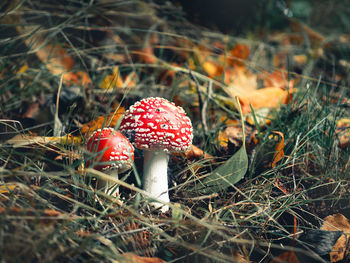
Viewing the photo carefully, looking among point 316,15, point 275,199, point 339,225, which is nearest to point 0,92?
point 275,199

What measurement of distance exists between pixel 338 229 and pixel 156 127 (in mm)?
1047

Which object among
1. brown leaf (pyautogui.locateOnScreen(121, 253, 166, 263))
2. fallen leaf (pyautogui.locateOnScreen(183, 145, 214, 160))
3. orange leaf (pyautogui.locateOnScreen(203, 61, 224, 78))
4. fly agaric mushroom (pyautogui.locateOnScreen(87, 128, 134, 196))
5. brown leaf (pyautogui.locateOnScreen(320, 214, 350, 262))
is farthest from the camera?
orange leaf (pyautogui.locateOnScreen(203, 61, 224, 78))

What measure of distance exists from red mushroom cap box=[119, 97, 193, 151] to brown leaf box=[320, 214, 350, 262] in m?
0.83

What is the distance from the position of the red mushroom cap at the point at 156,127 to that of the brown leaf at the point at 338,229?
0.83 m

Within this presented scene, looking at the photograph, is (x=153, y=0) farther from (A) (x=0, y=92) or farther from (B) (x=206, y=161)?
(B) (x=206, y=161)

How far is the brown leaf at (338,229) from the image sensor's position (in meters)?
1.39

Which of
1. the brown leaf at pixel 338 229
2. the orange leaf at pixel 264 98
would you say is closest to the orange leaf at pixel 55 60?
the orange leaf at pixel 264 98

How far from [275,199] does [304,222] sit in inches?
7.4

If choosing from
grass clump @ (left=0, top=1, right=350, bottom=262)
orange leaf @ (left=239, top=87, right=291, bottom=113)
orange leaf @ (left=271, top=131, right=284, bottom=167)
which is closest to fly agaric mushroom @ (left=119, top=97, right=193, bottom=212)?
grass clump @ (left=0, top=1, right=350, bottom=262)

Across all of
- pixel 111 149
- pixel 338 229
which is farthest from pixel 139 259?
pixel 338 229

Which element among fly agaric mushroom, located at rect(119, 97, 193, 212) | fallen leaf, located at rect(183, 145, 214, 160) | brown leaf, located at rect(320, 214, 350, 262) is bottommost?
brown leaf, located at rect(320, 214, 350, 262)

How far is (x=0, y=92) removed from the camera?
201 cm

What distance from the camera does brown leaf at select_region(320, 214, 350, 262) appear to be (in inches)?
54.9

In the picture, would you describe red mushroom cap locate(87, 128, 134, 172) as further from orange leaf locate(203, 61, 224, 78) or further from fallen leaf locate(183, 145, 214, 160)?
orange leaf locate(203, 61, 224, 78)
